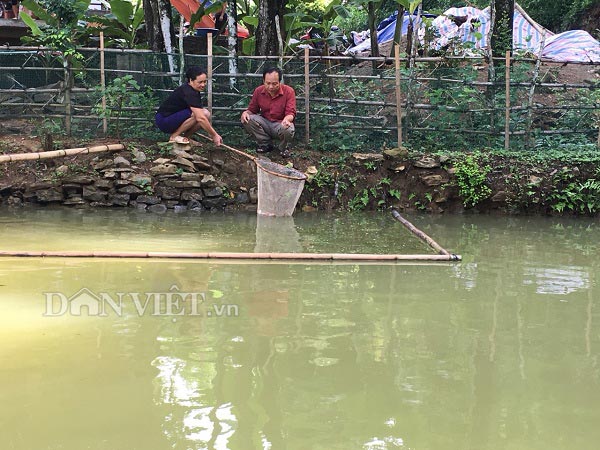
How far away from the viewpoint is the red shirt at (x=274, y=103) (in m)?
8.16

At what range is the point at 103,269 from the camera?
15.4ft

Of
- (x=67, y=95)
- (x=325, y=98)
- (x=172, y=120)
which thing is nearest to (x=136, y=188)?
(x=172, y=120)

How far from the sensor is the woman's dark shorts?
8.09 metres

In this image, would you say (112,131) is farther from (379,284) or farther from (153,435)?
(153,435)

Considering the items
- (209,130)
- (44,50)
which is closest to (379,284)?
(209,130)

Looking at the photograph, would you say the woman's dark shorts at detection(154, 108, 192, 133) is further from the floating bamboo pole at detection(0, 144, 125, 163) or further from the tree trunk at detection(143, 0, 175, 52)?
the tree trunk at detection(143, 0, 175, 52)

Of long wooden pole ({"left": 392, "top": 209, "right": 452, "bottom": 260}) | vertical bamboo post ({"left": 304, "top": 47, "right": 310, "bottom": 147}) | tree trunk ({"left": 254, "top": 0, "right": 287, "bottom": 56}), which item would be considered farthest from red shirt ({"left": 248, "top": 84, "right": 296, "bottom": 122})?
long wooden pole ({"left": 392, "top": 209, "right": 452, "bottom": 260})

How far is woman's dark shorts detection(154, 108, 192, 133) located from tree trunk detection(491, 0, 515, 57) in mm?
4554

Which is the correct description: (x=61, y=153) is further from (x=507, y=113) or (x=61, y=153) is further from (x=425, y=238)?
(x=507, y=113)

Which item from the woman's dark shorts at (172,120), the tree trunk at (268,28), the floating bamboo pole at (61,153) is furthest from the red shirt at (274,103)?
the floating bamboo pole at (61,153)

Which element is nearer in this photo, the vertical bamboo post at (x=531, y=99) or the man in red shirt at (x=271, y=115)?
the man in red shirt at (x=271, y=115)

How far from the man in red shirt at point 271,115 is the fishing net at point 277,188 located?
874 mm

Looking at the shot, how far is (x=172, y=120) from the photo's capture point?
8.16 meters

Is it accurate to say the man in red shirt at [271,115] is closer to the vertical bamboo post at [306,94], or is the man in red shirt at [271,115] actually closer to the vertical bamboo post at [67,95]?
the vertical bamboo post at [306,94]
